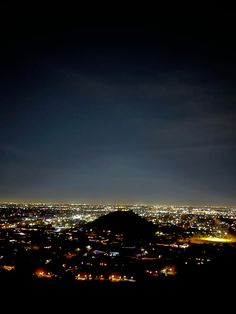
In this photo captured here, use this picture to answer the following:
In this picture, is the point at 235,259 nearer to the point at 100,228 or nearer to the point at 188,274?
the point at 188,274

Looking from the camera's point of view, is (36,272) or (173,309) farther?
(36,272)

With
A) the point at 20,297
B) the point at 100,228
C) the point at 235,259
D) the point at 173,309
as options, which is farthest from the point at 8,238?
the point at 173,309

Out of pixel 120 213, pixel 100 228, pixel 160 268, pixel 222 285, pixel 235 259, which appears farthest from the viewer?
pixel 120 213

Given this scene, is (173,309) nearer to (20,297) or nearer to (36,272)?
(20,297)

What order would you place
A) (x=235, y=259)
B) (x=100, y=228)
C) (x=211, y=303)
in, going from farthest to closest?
(x=100, y=228) → (x=235, y=259) → (x=211, y=303)

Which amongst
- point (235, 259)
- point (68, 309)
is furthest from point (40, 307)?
point (235, 259)

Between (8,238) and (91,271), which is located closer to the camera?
(91,271)
